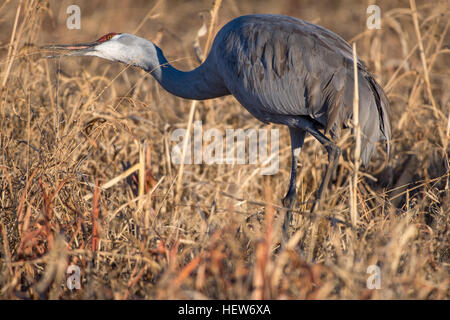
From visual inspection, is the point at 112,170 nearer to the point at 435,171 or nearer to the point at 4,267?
the point at 4,267

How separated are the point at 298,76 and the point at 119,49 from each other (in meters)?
1.27

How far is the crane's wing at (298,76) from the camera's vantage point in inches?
134

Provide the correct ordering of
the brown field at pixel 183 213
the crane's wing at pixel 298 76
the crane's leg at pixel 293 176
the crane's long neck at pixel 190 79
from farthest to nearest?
the crane's long neck at pixel 190 79
the crane's leg at pixel 293 176
the crane's wing at pixel 298 76
the brown field at pixel 183 213

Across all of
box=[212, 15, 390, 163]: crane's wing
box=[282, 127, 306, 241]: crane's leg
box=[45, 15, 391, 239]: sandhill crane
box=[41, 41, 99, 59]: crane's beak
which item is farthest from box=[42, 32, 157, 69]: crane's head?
box=[282, 127, 306, 241]: crane's leg

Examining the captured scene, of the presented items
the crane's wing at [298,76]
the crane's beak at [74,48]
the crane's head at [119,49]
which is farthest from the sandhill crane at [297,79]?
the crane's beak at [74,48]

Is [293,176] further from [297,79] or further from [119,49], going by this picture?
[119,49]

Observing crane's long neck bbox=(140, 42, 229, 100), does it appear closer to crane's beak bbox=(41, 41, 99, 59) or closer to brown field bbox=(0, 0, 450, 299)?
brown field bbox=(0, 0, 450, 299)

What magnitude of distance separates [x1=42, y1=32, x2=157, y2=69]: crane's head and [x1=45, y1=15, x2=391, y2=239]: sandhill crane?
0.49 metres

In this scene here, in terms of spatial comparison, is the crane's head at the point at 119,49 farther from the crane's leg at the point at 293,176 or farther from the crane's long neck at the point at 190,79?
the crane's leg at the point at 293,176

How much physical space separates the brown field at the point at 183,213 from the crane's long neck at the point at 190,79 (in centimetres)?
22

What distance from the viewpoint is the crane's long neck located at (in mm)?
3834

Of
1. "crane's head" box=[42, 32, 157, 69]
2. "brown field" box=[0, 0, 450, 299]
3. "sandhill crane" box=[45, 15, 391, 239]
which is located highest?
"crane's head" box=[42, 32, 157, 69]

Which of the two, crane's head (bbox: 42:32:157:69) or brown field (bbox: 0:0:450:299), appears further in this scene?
crane's head (bbox: 42:32:157:69)
